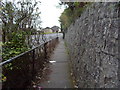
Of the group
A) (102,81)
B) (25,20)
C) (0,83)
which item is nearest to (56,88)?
(0,83)

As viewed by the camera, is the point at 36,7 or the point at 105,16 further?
the point at 36,7

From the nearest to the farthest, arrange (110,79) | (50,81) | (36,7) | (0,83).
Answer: (110,79) → (0,83) → (50,81) → (36,7)

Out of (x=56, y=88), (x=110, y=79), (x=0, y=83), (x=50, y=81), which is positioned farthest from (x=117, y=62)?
(x=50, y=81)

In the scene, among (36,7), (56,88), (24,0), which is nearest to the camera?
(56,88)

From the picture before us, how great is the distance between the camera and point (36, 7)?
7375 mm

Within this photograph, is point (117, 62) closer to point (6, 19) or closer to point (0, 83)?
point (0, 83)

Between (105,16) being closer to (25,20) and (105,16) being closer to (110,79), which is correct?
(110,79)

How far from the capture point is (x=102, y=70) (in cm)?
183

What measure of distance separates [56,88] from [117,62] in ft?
9.06

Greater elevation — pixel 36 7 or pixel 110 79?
pixel 36 7

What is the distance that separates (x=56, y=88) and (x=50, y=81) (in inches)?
24.8

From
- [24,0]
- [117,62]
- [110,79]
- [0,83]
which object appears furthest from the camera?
[24,0]

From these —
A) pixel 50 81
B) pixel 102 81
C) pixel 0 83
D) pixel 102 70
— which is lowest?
pixel 50 81

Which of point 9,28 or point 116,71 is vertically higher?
point 9,28
